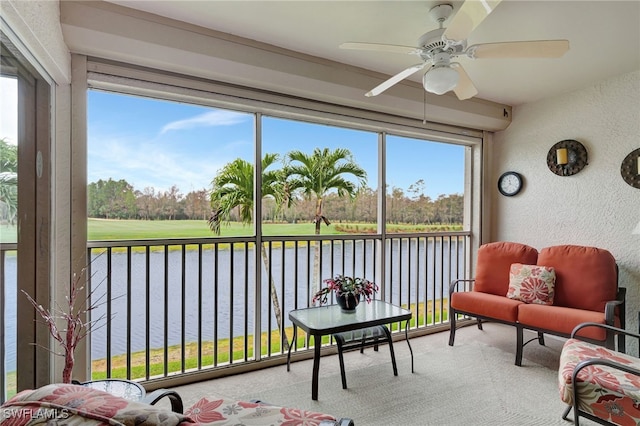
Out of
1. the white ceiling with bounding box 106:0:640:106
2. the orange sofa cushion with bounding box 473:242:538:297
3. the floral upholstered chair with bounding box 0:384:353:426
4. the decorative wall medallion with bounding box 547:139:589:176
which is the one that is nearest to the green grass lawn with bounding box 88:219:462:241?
the orange sofa cushion with bounding box 473:242:538:297

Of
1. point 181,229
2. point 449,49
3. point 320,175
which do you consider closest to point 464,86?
point 449,49

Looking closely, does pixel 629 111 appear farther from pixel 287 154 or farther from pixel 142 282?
pixel 142 282

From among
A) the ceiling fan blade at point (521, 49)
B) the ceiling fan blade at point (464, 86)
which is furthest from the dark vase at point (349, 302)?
the ceiling fan blade at point (521, 49)

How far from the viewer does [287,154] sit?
3.16 metres

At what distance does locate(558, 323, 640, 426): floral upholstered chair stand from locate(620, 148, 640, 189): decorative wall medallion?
1.76m

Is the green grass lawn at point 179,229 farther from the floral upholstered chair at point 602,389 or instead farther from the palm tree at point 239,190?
the floral upholstered chair at point 602,389

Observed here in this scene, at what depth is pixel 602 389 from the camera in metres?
1.82

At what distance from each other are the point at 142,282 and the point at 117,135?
112cm

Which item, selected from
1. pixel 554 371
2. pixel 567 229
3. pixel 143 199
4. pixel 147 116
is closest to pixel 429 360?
pixel 554 371

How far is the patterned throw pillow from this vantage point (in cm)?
308

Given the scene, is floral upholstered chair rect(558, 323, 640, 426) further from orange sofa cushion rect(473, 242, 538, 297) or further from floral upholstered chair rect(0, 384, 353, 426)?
floral upholstered chair rect(0, 384, 353, 426)

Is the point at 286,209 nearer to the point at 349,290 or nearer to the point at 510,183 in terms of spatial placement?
the point at 349,290

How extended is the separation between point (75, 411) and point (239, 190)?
225 centimetres

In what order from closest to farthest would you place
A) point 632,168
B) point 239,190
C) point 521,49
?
point 521,49, point 239,190, point 632,168
